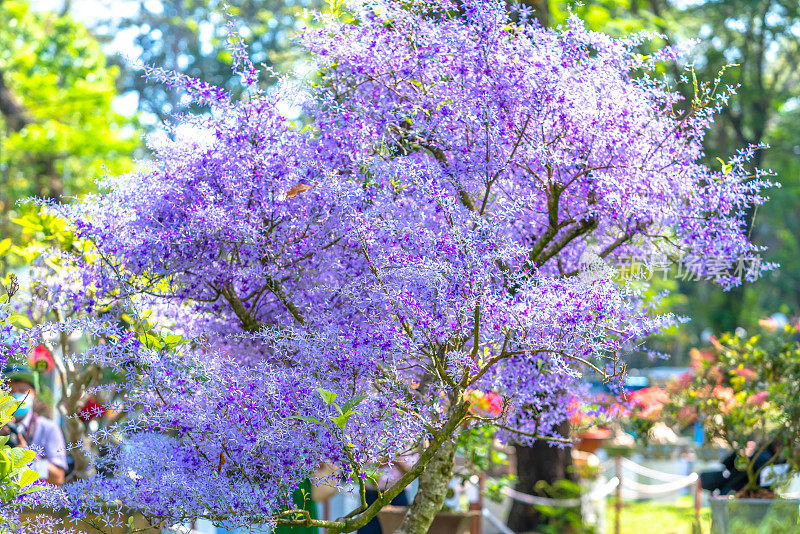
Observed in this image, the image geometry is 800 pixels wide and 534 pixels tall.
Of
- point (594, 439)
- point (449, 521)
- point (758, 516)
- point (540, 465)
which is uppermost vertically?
point (449, 521)

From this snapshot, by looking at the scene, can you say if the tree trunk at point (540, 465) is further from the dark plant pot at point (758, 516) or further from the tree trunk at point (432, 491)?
the tree trunk at point (432, 491)

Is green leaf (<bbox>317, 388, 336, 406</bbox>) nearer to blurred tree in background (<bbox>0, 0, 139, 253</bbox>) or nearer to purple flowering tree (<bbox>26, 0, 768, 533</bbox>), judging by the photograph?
purple flowering tree (<bbox>26, 0, 768, 533</bbox>)

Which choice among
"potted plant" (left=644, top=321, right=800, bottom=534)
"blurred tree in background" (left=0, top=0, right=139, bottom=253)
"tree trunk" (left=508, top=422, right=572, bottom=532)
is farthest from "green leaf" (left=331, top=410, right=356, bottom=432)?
"blurred tree in background" (left=0, top=0, right=139, bottom=253)

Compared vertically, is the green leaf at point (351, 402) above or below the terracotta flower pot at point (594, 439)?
above

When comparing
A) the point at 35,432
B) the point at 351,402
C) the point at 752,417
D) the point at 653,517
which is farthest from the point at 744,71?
the point at 351,402

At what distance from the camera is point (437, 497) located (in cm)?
363

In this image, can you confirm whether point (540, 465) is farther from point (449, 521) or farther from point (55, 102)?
point (55, 102)

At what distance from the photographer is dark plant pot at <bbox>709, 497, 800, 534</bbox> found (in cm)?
579

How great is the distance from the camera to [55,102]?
Answer: 581 inches

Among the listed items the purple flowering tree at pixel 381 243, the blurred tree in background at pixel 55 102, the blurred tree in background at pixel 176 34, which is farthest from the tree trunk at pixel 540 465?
the blurred tree in background at pixel 176 34

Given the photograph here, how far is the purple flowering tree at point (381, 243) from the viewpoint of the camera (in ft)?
9.57

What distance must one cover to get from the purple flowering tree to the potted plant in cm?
258

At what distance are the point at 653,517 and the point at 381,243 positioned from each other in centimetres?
979

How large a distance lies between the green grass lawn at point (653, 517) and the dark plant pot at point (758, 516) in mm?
3500
